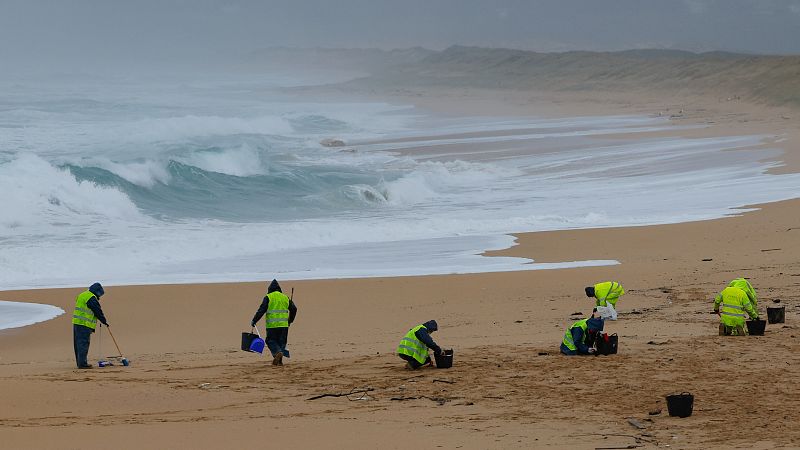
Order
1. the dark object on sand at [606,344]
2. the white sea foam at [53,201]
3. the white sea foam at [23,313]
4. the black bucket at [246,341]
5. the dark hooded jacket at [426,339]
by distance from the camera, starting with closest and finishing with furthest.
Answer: the dark hooded jacket at [426,339] → the dark object on sand at [606,344] → the black bucket at [246,341] → the white sea foam at [23,313] → the white sea foam at [53,201]

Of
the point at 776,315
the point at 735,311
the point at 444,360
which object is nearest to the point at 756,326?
the point at 735,311

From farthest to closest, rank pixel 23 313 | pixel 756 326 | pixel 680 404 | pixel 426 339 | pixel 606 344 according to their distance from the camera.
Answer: pixel 23 313, pixel 756 326, pixel 606 344, pixel 426 339, pixel 680 404

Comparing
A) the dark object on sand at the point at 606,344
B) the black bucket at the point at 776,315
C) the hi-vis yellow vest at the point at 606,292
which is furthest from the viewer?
the hi-vis yellow vest at the point at 606,292

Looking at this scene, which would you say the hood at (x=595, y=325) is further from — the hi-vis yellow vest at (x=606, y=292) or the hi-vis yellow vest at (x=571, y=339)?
the hi-vis yellow vest at (x=606, y=292)

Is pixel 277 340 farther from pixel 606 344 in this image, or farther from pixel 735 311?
pixel 735 311

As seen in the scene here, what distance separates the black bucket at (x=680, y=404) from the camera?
9.00 meters

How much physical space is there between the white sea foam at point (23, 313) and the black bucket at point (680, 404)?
8.86 m

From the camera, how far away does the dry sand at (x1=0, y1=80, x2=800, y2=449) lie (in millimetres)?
8961

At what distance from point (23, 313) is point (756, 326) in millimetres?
9310

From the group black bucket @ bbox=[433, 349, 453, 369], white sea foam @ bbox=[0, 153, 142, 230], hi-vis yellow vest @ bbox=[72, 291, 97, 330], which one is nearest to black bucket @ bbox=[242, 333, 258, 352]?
hi-vis yellow vest @ bbox=[72, 291, 97, 330]

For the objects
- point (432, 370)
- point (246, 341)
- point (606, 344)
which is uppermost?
point (606, 344)

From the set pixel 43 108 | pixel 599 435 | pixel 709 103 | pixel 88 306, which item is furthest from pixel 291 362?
pixel 709 103

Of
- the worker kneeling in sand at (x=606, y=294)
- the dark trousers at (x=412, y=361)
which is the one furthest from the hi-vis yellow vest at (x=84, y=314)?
the worker kneeling in sand at (x=606, y=294)

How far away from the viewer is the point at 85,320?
12.5m
